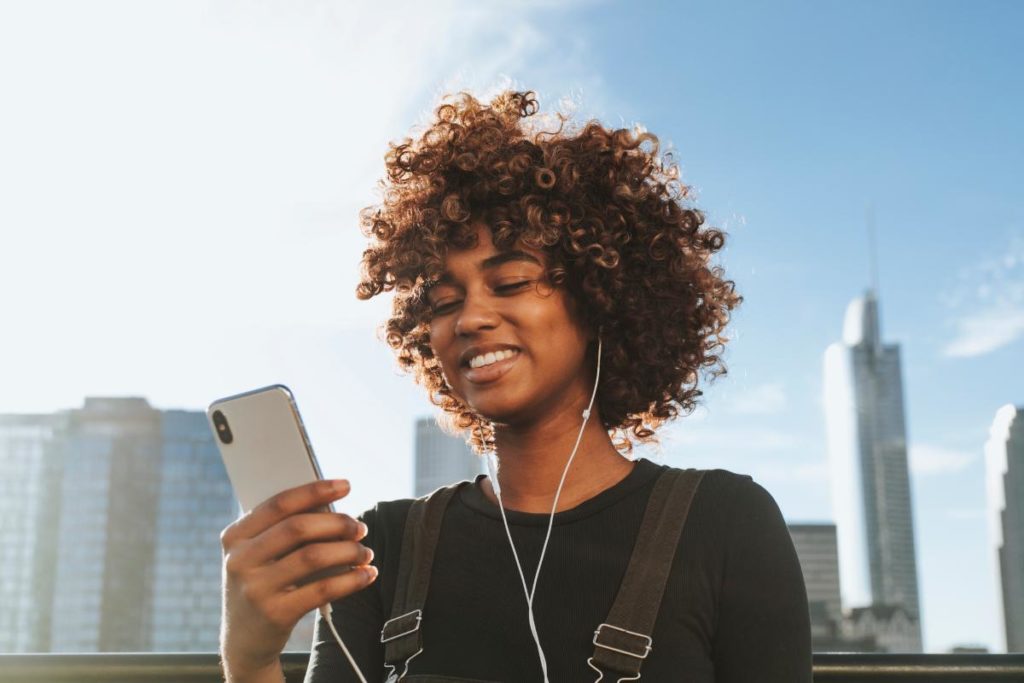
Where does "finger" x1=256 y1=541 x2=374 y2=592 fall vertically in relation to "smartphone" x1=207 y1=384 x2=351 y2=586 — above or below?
below

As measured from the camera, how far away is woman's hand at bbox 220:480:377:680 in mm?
1562

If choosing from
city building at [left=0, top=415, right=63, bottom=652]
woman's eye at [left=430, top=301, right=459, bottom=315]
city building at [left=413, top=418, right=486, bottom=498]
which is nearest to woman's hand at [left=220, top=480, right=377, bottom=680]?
woman's eye at [left=430, top=301, right=459, bottom=315]

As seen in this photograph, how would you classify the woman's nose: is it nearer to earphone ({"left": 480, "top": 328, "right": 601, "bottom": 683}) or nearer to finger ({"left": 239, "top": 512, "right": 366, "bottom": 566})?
earphone ({"left": 480, "top": 328, "right": 601, "bottom": 683})

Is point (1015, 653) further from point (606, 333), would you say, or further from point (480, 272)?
point (480, 272)

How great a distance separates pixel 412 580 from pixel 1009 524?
94.5 meters

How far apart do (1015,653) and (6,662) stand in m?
2.30

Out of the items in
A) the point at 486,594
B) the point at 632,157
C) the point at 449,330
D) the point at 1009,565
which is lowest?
the point at 486,594

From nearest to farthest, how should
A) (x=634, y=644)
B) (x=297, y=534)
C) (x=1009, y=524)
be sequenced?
(x=297, y=534), (x=634, y=644), (x=1009, y=524)

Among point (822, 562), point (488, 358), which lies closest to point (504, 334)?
point (488, 358)

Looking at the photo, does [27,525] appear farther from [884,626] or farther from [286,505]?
[286,505]

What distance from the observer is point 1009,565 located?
8856 cm

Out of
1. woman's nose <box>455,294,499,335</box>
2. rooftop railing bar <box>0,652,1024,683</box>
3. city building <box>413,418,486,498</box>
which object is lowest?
rooftop railing bar <box>0,652,1024,683</box>

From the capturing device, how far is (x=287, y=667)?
2334 mm

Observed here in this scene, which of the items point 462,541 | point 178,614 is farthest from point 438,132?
point 178,614
